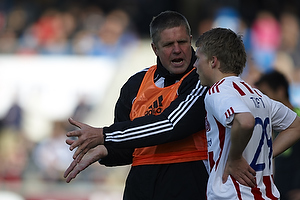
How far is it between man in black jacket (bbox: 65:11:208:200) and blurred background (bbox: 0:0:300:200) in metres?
6.13

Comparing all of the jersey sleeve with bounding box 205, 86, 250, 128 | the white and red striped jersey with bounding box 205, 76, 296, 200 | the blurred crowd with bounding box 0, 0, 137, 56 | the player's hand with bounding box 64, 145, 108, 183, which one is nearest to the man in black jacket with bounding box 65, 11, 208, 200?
the player's hand with bounding box 64, 145, 108, 183

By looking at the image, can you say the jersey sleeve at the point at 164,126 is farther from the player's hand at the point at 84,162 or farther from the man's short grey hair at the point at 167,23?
the man's short grey hair at the point at 167,23

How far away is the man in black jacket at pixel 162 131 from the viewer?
130 inches

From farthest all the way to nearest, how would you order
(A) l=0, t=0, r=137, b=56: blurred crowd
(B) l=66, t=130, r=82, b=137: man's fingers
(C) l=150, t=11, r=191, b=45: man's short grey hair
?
(A) l=0, t=0, r=137, b=56: blurred crowd, (C) l=150, t=11, r=191, b=45: man's short grey hair, (B) l=66, t=130, r=82, b=137: man's fingers

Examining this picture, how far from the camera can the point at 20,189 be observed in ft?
31.2

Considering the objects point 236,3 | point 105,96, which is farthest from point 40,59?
point 236,3

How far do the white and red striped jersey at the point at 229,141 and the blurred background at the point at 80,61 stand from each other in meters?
6.84

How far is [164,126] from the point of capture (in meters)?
3.28

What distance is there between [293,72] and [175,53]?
6563 millimetres

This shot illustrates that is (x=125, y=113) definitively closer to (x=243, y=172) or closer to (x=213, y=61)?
(x=213, y=61)

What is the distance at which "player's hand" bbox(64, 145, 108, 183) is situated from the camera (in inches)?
133

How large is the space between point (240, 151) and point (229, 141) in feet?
0.49

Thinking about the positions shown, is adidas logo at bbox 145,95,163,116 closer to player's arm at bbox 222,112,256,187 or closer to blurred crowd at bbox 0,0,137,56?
player's arm at bbox 222,112,256,187

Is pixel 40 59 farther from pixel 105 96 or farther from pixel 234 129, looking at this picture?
pixel 234 129
